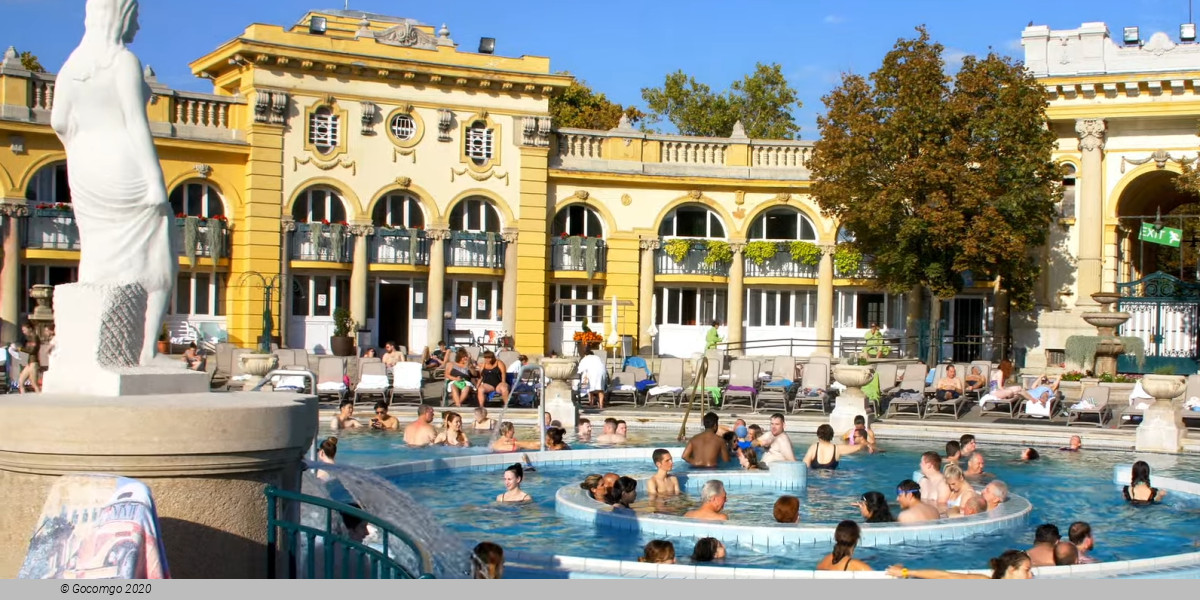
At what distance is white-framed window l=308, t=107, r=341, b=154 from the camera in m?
33.7

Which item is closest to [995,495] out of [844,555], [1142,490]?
[1142,490]

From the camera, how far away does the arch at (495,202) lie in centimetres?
3550

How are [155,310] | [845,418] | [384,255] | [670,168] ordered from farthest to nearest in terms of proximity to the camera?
[670,168], [384,255], [845,418], [155,310]

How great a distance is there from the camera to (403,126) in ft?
115

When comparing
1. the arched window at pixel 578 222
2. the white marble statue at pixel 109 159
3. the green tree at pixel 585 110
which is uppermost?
the green tree at pixel 585 110

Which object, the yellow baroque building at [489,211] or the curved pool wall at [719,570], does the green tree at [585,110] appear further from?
the curved pool wall at [719,570]

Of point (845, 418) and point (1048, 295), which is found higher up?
point (1048, 295)

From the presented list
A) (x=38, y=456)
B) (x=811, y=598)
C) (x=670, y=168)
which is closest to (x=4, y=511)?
(x=38, y=456)

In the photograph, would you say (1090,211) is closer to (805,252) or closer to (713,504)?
(805,252)

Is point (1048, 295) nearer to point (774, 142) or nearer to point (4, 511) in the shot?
point (774, 142)

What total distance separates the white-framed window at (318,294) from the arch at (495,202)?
11.3ft

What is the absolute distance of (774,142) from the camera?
124ft

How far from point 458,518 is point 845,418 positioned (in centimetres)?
911

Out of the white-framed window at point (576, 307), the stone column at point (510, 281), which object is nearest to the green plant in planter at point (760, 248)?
the white-framed window at point (576, 307)
